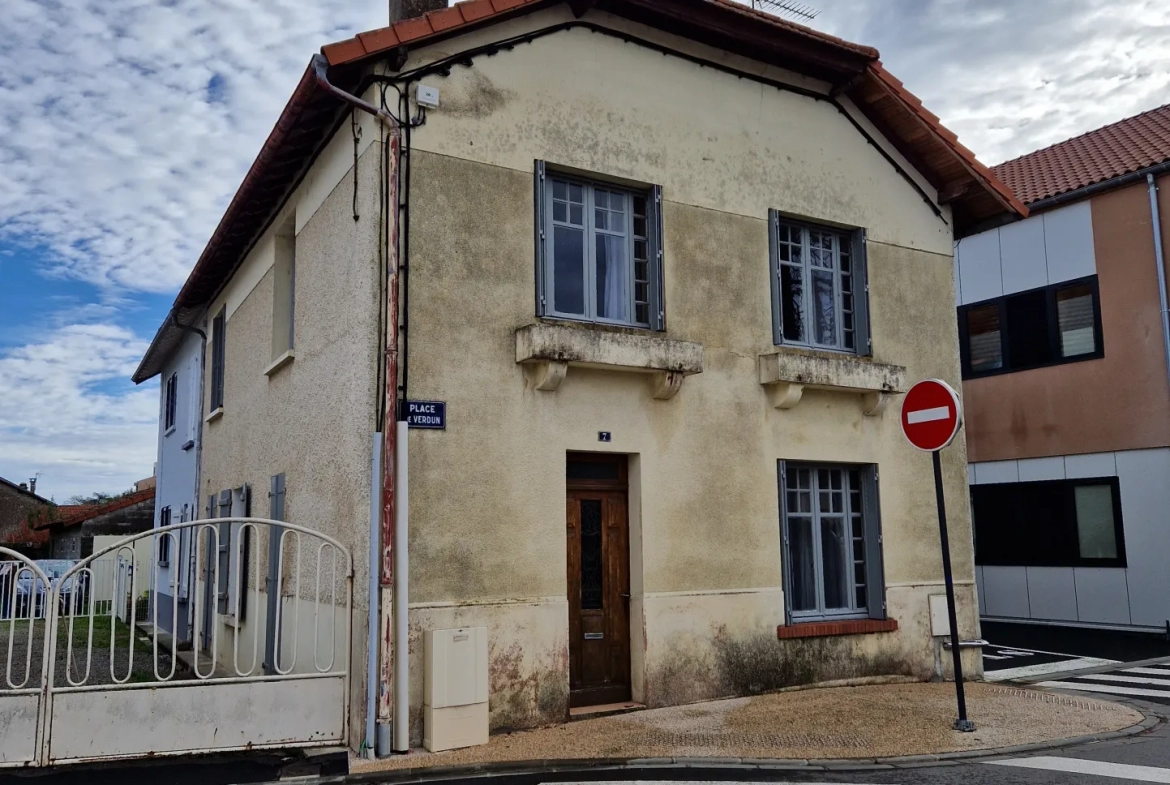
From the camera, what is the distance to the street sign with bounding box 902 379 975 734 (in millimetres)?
8289

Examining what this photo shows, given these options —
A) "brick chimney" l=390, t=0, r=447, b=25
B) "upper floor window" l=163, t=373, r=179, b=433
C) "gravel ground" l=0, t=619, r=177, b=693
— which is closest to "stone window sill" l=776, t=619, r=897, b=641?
"gravel ground" l=0, t=619, r=177, b=693

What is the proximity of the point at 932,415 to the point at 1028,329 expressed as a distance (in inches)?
395

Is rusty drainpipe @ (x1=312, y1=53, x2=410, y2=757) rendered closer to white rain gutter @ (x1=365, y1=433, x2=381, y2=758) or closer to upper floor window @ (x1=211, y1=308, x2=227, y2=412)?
white rain gutter @ (x1=365, y1=433, x2=381, y2=758)

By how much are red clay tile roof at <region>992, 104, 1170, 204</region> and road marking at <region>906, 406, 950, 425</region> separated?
30.8 feet

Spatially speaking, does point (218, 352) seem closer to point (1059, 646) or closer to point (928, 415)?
point (928, 415)

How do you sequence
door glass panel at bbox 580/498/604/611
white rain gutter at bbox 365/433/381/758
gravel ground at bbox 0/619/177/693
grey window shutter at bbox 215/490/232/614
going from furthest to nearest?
grey window shutter at bbox 215/490/232/614 < gravel ground at bbox 0/619/177/693 < door glass panel at bbox 580/498/604/611 < white rain gutter at bbox 365/433/381/758

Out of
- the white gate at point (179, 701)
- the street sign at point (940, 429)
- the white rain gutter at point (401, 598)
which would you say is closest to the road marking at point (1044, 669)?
the street sign at point (940, 429)

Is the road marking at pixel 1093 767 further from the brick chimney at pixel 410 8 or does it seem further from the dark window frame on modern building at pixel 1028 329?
the dark window frame on modern building at pixel 1028 329

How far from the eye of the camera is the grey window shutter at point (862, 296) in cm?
1147

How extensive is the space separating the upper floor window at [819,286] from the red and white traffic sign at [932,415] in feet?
7.43

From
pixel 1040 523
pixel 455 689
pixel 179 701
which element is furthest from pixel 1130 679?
pixel 179 701

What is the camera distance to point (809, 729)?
8.41 metres

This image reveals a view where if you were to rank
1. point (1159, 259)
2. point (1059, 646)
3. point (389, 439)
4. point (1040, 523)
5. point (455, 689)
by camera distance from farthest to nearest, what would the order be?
1. point (1040, 523)
2. point (1159, 259)
3. point (1059, 646)
4. point (389, 439)
5. point (455, 689)

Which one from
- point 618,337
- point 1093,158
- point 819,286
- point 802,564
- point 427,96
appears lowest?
point 802,564
